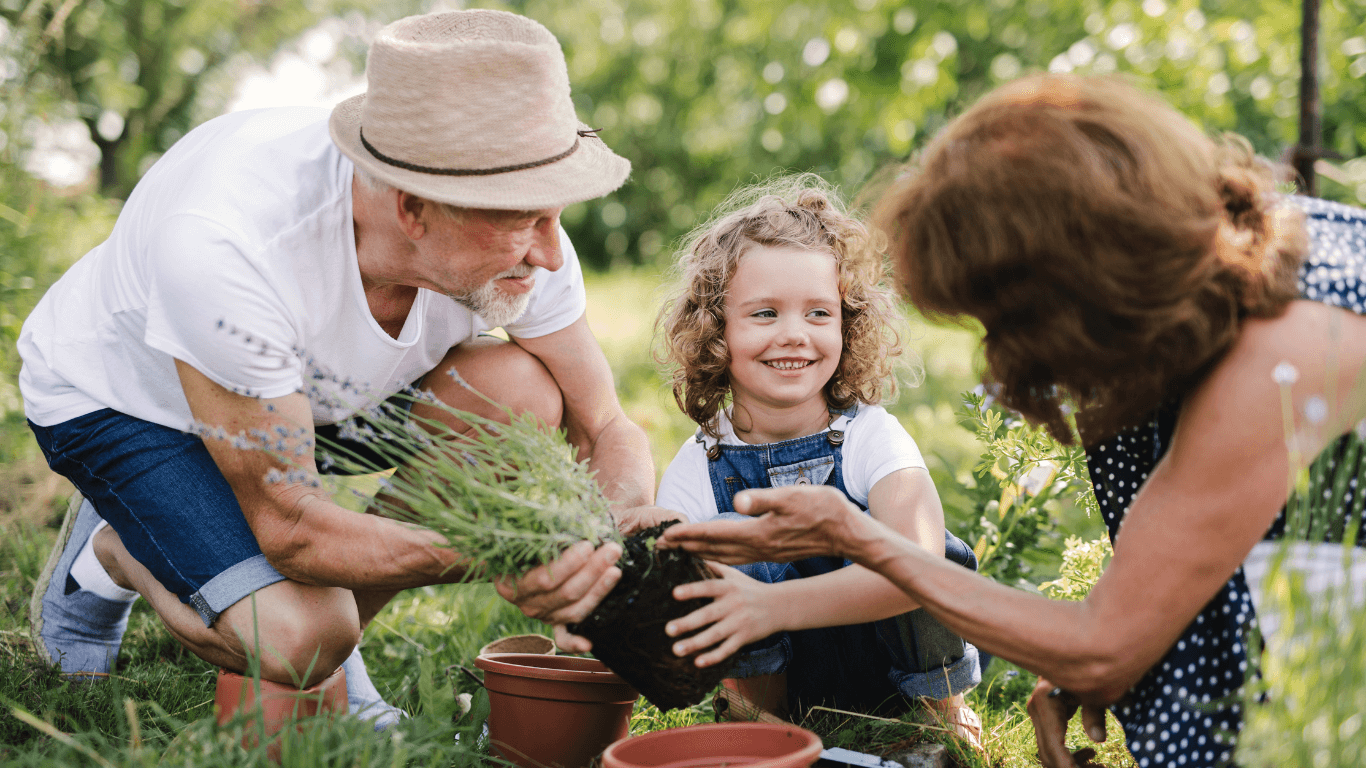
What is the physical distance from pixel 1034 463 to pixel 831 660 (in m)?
0.77

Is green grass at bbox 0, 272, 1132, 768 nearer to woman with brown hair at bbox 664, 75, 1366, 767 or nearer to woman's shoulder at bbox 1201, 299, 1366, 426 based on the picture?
woman with brown hair at bbox 664, 75, 1366, 767

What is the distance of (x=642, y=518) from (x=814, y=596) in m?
0.47

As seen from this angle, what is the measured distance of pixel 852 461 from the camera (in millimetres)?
2682

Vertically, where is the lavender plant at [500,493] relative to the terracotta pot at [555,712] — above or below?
above

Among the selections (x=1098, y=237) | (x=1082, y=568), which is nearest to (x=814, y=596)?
(x=1082, y=568)

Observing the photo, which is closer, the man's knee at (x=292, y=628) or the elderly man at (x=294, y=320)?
Answer: the elderly man at (x=294, y=320)

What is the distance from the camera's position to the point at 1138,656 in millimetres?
1765

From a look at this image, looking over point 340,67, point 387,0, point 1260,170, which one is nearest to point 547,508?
point 1260,170

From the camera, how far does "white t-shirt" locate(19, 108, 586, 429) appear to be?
220 centimetres

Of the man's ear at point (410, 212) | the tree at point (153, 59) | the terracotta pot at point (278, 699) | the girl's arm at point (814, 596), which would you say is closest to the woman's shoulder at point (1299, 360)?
the girl's arm at point (814, 596)

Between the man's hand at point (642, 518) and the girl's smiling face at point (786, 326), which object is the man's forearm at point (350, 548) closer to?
the man's hand at point (642, 518)

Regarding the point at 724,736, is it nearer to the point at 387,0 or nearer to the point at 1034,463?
the point at 1034,463

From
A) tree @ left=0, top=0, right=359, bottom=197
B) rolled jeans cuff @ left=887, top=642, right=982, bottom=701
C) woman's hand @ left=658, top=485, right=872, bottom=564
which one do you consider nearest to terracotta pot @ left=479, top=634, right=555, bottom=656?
woman's hand @ left=658, top=485, right=872, bottom=564

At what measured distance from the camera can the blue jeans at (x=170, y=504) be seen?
7.92ft
